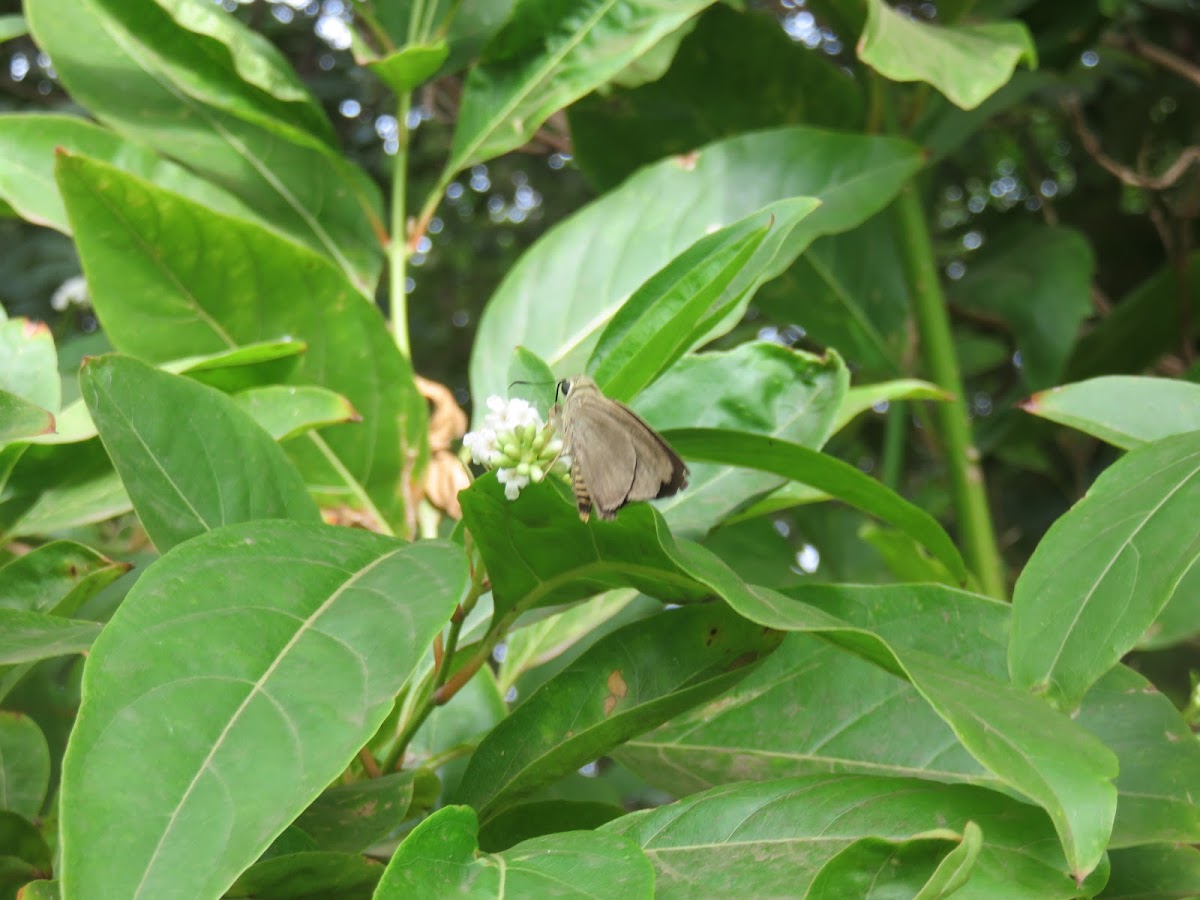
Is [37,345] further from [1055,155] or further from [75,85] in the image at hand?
[1055,155]

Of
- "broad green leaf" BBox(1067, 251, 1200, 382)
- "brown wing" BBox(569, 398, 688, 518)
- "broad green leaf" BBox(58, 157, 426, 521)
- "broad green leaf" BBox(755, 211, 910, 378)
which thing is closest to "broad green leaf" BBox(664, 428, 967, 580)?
"brown wing" BBox(569, 398, 688, 518)

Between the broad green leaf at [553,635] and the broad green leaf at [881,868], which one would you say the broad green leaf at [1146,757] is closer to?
the broad green leaf at [881,868]

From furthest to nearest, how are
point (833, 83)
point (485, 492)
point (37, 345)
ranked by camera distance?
point (833, 83) < point (37, 345) < point (485, 492)

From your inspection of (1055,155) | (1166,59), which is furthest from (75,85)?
(1055,155)

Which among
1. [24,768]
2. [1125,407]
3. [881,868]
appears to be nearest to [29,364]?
[24,768]

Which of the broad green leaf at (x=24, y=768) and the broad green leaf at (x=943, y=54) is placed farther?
the broad green leaf at (x=943, y=54)

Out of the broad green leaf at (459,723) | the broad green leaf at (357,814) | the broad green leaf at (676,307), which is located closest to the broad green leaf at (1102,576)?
the broad green leaf at (676,307)

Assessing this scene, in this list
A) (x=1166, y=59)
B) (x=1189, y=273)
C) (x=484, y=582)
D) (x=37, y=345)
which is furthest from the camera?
(x=1166, y=59)
